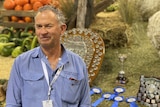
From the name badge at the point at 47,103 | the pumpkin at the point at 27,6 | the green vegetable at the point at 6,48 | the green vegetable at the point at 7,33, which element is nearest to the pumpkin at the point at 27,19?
the pumpkin at the point at 27,6

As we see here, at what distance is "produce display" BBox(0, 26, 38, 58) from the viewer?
5.43m

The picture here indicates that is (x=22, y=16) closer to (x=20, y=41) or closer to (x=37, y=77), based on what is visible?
(x=20, y=41)

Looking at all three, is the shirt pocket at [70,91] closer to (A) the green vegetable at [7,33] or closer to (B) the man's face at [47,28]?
(B) the man's face at [47,28]

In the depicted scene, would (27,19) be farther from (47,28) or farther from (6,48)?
(47,28)

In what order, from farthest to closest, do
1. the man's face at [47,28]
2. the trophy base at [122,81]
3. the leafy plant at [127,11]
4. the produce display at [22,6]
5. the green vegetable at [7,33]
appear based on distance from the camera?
1. the leafy plant at [127,11]
2. the produce display at [22,6]
3. the green vegetable at [7,33]
4. the trophy base at [122,81]
5. the man's face at [47,28]

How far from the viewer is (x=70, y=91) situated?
6.46ft

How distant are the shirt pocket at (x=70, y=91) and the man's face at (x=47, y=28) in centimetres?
25

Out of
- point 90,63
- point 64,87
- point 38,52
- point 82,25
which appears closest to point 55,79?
point 64,87

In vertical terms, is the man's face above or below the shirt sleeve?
above

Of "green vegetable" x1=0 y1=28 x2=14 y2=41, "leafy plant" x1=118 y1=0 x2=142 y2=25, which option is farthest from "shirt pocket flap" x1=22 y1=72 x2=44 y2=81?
"leafy plant" x1=118 y1=0 x2=142 y2=25

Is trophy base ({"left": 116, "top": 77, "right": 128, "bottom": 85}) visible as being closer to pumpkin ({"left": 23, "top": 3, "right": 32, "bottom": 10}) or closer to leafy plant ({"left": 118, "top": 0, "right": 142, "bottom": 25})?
leafy plant ({"left": 118, "top": 0, "right": 142, "bottom": 25})

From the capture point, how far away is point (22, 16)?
640 centimetres

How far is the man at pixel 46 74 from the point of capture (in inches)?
75.1

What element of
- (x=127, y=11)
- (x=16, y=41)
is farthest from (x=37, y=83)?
(x=127, y=11)
